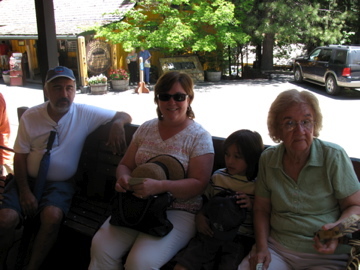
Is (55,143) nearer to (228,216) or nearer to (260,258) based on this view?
(228,216)

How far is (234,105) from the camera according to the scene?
11961mm

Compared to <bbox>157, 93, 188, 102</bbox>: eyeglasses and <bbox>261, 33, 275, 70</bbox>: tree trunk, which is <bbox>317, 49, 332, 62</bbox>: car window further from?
<bbox>157, 93, 188, 102</bbox>: eyeglasses

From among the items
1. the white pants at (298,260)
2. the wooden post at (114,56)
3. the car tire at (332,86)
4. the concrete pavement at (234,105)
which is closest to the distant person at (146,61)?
the concrete pavement at (234,105)

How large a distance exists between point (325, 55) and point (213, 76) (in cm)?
564

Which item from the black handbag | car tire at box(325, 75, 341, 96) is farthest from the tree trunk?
the black handbag

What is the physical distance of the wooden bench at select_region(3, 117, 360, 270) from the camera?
267cm

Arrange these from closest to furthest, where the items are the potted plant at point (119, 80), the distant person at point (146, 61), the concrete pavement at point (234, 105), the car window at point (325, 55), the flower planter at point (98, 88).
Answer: the concrete pavement at point (234, 105)
the car window at point (325, 55)
the flower planter at point (98, 88)
the potted plant at point (119, 80)
the distant person at point (146, 61)

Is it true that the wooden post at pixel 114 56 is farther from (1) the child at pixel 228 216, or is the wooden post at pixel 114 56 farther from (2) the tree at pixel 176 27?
(1) the child at pixel 228 216

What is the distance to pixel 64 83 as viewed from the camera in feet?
9.28

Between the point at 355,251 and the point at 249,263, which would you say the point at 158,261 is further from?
the point at 355,251

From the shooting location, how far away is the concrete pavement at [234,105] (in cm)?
860

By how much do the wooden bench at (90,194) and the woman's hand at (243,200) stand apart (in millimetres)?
480

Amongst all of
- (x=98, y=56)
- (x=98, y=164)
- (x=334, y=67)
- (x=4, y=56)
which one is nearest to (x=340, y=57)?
(x=334, y=67)

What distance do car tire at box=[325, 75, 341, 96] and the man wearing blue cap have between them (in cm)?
1192
